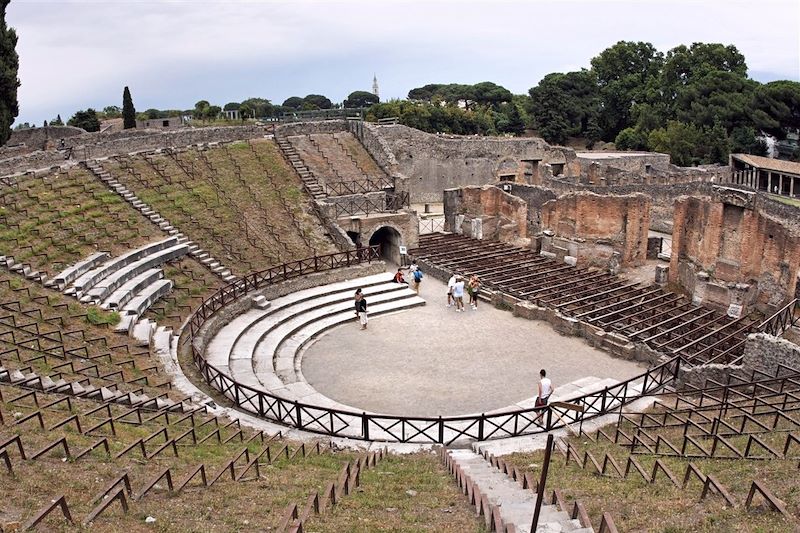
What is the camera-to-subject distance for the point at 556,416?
15.2 metres

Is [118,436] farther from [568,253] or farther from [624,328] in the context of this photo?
[568,253]

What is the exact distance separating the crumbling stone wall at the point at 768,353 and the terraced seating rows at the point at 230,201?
54.1ft

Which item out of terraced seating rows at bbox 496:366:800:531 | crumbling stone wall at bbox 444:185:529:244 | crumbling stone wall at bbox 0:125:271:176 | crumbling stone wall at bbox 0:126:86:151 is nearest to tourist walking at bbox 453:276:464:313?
terraced seating rows at bbox 496:366:800:531

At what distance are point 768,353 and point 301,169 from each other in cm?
2296

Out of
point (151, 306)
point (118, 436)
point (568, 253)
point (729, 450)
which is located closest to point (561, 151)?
point (568, 253)

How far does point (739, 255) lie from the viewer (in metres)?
22.0

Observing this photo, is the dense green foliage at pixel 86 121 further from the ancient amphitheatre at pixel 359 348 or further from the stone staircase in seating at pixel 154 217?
the stone staircase in seating at pixel 154 217

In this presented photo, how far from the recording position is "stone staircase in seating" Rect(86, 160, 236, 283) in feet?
76.7

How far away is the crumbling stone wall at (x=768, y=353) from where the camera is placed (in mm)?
15280

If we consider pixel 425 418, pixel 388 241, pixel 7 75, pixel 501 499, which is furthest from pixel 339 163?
pixel 501 499

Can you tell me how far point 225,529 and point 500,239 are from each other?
85.8 ft

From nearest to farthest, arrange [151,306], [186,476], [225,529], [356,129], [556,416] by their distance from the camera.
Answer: [225,529], [186,476], [556,416], [151,306], [356,129]

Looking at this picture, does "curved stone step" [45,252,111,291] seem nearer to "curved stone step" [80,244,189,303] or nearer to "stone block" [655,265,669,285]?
"curved stone step" [80,244,189,303]

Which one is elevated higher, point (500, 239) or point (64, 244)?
point (64, 244)
